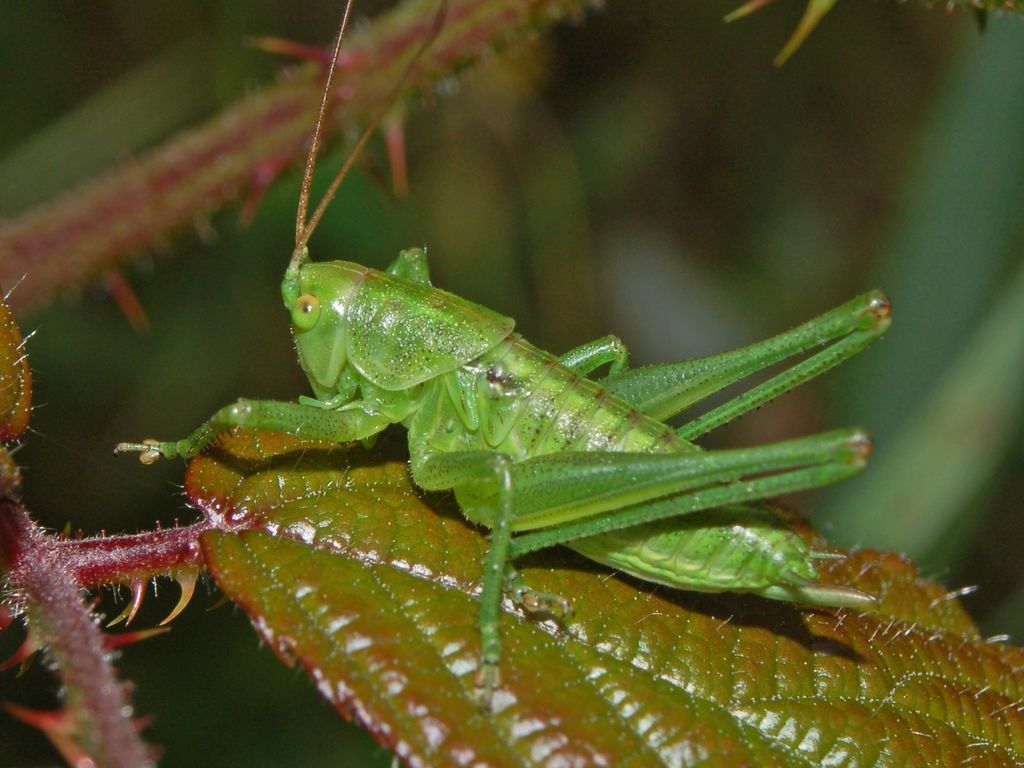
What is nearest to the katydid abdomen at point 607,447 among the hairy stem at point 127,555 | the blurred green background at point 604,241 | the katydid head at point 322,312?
the katydid head at point 322,312

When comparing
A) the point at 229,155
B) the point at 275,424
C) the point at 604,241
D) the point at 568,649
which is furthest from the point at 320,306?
the point at 604,241

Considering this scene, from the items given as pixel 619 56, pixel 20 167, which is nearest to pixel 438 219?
pixel 619 56

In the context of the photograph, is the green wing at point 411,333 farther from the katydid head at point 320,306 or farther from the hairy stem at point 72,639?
the hairy stem at point 72,639

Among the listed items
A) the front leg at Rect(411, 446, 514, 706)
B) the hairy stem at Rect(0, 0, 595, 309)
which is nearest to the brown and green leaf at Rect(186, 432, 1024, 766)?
the front leg at Rect(411, 446, 514, 706)

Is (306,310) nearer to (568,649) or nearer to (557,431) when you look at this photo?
(557,431)

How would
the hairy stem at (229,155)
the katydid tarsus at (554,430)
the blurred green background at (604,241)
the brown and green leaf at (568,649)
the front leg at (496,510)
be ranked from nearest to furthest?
the brown and green leaf at (568,649), the front leg at (496,510), the katydid tarsus at (554,430), the hairy stem at (229,155), the blurred green background at (604,241)

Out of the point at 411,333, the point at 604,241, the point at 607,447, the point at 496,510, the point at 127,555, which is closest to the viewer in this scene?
the point at 127,555
